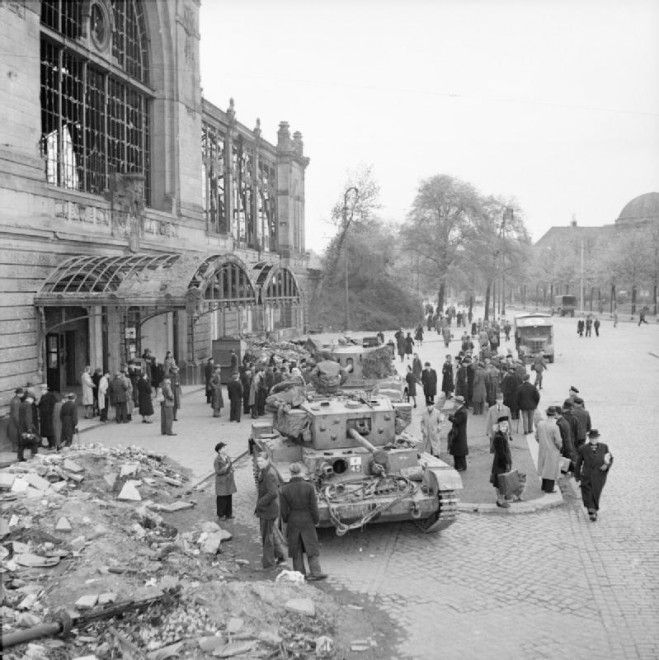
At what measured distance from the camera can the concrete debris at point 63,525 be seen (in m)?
9.34

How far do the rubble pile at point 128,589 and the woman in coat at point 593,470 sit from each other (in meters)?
4.97

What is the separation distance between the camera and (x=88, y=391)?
2002cm

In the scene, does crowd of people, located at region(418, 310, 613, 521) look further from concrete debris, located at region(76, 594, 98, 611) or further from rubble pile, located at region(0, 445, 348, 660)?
concrete debris, located at region(76, 594, 98, 611)

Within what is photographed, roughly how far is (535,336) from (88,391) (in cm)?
2283

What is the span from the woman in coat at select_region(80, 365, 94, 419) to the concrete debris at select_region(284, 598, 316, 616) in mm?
13711

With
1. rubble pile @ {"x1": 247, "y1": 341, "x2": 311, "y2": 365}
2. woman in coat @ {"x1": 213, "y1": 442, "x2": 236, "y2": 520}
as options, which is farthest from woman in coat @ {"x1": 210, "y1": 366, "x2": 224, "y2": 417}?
woman in coat @ {"x1": 213, "y1": 442, "x2": 236, "y2": 520}

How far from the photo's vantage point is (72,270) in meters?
19.9

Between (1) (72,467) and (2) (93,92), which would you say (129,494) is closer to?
(1) (72,467)

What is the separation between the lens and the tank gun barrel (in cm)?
1085

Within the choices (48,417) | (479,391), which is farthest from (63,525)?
(479,391)

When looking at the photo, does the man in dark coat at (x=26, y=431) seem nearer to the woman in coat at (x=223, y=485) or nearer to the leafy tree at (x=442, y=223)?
the woman in coat at (x=223, y=485)

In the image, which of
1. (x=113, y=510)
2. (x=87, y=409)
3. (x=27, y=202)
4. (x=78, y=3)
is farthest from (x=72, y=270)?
(x=113, y=510)

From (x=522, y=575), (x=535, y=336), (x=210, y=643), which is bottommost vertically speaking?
(x=522, y=575)

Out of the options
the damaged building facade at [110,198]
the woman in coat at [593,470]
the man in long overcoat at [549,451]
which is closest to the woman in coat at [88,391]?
the damaged building facade at [110,198]
